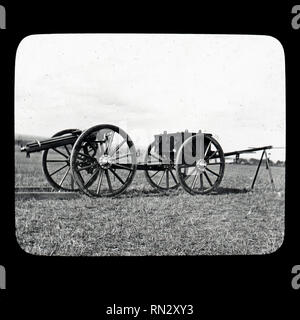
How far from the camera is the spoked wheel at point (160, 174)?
1843 mm

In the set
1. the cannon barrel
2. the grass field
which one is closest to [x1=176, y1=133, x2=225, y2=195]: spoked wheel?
the grass field

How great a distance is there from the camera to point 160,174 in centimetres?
198

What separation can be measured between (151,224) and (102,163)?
2.21 ft

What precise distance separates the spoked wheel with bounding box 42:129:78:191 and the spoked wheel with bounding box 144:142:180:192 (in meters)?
0.46

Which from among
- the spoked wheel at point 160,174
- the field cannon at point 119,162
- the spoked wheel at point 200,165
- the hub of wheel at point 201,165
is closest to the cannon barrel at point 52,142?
the field cannon at point 119,162

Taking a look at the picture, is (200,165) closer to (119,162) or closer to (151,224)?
(119,162)

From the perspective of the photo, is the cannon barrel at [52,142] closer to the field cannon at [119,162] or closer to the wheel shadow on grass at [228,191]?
the field cannon at [119,162]

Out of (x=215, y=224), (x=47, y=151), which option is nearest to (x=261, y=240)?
(x=215, y=224)

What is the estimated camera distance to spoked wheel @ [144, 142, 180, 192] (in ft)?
6.05

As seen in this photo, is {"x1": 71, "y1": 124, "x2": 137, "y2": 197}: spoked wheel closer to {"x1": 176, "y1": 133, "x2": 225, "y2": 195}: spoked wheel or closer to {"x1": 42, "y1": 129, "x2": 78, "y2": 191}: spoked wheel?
{"x1": 42, "y1": 129, "x2": 78, "y2": 191}: spoked wheel

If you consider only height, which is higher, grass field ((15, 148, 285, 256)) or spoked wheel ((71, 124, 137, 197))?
spoked wheel ((71, 124, 137, 197))

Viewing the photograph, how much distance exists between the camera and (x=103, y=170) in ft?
6.66

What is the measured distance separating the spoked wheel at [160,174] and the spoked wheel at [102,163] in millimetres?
105

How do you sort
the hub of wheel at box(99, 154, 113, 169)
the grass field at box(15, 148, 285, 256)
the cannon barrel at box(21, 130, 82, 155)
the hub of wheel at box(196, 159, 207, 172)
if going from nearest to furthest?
the grass field at box(15, 148, 285, 256) → the cannon barrel at box(21, 130, 82, 155) → the hub of wheel at box(196, 159, 207, 172) → the hub of wheel at box(99, 154, 113, 169)
